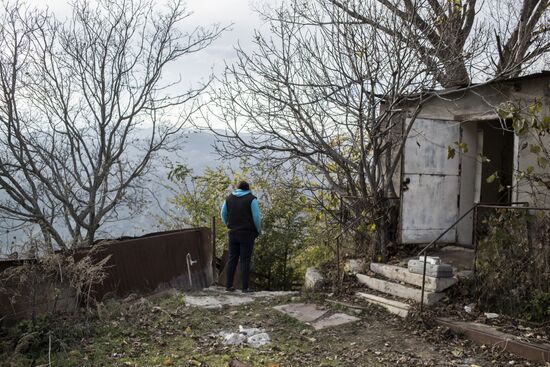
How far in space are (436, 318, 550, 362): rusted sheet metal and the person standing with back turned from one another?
3.57m

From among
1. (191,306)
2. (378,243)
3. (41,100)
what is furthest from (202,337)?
(41,100)

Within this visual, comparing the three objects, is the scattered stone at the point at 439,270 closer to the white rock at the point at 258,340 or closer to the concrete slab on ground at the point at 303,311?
the concrete slab on ground at the point at 303,311

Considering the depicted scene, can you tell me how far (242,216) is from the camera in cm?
889

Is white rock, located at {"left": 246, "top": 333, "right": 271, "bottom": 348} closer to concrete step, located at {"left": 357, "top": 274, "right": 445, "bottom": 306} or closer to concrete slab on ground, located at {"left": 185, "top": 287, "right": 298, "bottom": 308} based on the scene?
concrete slab on ground, located at {"left": 185, "top": 287, "right": 298, "bottom": 308}

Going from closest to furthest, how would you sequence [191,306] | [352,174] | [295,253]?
[191,306] < [352,174] < [295,253]

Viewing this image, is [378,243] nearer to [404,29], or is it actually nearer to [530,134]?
[530,134]

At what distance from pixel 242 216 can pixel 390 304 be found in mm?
2939

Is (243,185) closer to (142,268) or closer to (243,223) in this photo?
(243,223)

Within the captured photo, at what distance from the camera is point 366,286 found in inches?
336

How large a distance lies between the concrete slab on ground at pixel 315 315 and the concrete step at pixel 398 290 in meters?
0.97

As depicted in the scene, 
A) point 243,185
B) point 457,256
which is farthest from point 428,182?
point 243,185

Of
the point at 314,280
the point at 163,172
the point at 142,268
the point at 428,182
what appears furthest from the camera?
the point at 163,172

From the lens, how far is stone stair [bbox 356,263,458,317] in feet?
23.5

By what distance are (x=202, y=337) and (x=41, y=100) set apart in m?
6.64
